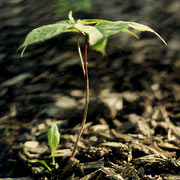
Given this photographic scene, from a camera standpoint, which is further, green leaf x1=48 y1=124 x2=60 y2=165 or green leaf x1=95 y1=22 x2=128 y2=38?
green leaf x1=48 y1=124 x2=60 y2=165

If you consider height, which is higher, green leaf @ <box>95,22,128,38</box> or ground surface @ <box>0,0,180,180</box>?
green leaf @ <box>95,22,128,38</box>

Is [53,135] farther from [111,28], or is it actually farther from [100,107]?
[111,28]

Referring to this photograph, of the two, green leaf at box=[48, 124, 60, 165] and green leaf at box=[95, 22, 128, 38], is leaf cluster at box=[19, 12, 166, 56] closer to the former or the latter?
green leaf at box=[95, 22, 128, 38]

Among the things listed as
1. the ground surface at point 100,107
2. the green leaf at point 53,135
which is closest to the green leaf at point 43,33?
the green leaf at point 53,135

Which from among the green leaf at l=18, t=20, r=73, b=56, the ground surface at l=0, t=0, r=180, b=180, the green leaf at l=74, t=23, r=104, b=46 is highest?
the green leaf at l=18, t=20, r=73, b=56

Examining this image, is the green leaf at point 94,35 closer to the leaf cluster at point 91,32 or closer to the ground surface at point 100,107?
the leaf cluster at point 91,32

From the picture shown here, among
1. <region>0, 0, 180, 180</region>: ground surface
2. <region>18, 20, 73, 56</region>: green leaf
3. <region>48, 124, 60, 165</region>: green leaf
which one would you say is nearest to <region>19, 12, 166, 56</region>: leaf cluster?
<region>18, 20, 73, 56</region>: green leaf

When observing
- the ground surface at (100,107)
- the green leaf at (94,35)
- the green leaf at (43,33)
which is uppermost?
the green leaf at (43,33)

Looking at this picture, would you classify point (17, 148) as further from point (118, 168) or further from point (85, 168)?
point (118, 168)

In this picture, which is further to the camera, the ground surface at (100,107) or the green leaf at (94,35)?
the ground surface at (100,107)

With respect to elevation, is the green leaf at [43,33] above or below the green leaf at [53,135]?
above
